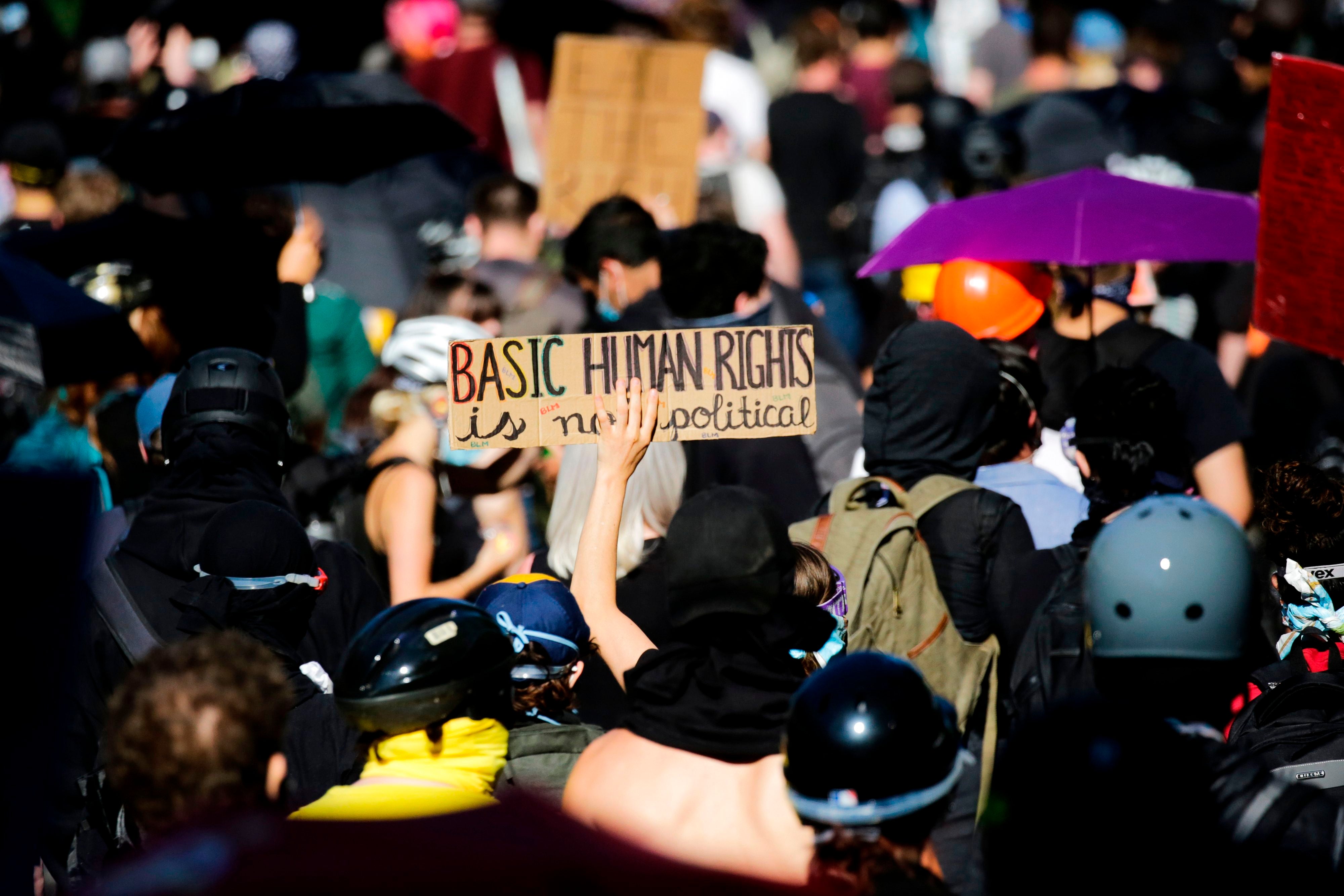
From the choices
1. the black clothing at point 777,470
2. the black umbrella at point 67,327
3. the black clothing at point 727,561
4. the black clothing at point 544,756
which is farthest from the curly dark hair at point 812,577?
the black umbrella at point 67,327

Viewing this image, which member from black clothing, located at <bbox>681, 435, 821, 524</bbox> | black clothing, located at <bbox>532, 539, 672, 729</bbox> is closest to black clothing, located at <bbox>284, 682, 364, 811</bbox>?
black clothing, located at <bbox>532, 539, 672, 729</bbox>

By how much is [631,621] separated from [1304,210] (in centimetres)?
232

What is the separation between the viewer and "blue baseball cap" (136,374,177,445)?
5.39 metres

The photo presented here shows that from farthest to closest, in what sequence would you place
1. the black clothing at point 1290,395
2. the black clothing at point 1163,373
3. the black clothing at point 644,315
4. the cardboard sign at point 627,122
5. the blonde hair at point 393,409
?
the cardboard sign at point 627,122, the black clothing at point 1290,395, the black clothing at point 644,315, the blonde hair at point 393,409, the black clothing at point 1163,373

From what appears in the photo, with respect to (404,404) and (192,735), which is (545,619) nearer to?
(192,735)

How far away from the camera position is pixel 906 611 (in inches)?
168

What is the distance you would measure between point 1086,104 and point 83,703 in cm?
749

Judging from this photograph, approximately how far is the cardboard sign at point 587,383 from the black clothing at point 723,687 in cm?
107

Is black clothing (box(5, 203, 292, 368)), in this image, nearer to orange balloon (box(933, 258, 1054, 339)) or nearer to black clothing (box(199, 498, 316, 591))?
black clothing (box(199, 498, 316, 591))

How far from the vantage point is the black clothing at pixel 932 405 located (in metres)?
4.69

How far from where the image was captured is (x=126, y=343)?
6199mm

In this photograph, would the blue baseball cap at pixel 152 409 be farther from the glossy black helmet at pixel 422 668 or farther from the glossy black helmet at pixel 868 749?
the glossy black helmet at pixel 868 749

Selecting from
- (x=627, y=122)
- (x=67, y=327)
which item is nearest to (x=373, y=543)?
(x=67, y=327)

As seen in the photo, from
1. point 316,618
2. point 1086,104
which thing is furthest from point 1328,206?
point 1086,104
